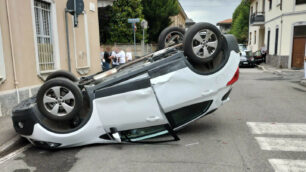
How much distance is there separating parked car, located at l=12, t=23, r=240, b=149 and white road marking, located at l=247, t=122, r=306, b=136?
48.8 inches

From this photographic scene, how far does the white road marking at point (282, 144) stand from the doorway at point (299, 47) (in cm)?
1715

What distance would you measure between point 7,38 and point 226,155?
5.71 m

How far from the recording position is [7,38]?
657 centimetres

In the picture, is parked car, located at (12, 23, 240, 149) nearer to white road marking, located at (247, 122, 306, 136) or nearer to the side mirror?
the side mirror

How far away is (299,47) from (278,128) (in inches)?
665

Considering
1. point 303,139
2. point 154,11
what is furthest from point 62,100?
point 154,11

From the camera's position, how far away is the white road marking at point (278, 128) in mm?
5045

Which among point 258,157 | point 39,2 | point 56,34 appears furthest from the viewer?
point 56,34

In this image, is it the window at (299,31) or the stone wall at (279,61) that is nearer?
the window at (299,31)

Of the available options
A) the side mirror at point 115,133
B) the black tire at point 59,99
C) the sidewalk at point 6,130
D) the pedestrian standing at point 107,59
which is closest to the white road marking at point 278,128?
the side mirror at point 115,133

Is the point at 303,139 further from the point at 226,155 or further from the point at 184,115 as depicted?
the point at 184,115

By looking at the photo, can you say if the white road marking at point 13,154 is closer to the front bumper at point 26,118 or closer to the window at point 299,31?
the front bumper at point 26,118

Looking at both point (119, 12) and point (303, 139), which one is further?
point (119, 12)

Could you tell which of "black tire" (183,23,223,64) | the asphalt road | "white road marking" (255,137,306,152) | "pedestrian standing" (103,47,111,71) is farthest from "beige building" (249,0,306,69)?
"black tire" (183,23,223,64)
